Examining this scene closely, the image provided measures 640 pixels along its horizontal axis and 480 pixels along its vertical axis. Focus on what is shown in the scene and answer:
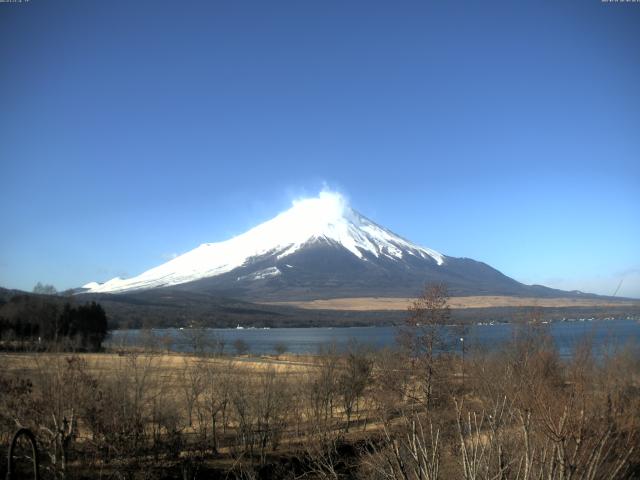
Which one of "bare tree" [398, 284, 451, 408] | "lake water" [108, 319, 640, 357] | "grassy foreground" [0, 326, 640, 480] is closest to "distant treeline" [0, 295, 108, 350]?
"lake water" [108, 319, 640, 357]

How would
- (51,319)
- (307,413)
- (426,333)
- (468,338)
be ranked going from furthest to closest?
1. (51,319)
2. (468,338)
3. (426,333)
4. (307,413)

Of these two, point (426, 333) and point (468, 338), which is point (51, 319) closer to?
point (468, 338)

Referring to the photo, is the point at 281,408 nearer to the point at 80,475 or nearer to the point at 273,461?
the point at 273,461

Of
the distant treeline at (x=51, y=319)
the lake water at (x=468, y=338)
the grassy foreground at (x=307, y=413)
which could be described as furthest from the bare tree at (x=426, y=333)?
the distant treeline at (x=51, y=319)

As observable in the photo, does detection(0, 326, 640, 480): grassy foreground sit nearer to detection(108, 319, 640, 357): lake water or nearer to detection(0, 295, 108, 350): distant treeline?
detection(108, 319, 640, 357): lake water

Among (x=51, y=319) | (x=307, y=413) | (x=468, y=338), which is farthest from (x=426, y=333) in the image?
(x=51, y=319)

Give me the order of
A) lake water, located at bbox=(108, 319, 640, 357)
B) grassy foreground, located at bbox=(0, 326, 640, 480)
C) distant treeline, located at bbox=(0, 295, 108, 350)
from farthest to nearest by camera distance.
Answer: distant treeline, located at bbox=(0, 295, 108, 350), lake water, located at bbox=(108, 319, 640, 357), grassy foreground, located at bbox=(0, 326, 640, 480)

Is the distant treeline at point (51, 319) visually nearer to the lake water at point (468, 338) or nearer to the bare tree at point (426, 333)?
the lake water at point (468, 338)

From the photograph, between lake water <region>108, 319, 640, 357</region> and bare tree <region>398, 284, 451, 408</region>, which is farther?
lake water <region>108, 319, 640, 357</region>

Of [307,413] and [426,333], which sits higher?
[426,333]

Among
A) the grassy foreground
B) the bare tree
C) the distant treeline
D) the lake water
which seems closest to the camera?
the grassy foreground

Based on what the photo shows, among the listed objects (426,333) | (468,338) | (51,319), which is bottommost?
(468,338)

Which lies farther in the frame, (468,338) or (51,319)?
(51,319)

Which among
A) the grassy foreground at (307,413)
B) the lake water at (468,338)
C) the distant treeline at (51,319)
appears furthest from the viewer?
the distant treeline at (51,319)
